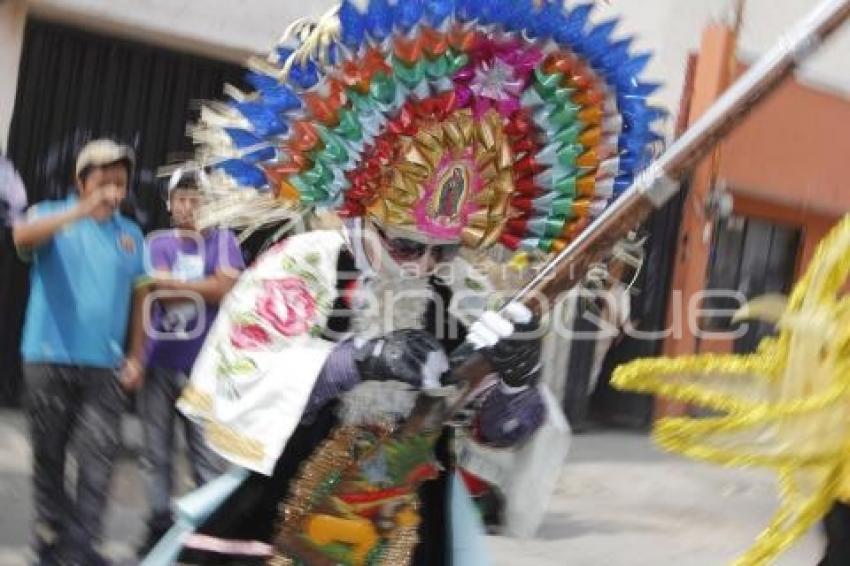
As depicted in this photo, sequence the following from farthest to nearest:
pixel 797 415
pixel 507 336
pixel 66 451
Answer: pixel 66 451
pixel 507 336
pixel 797 415

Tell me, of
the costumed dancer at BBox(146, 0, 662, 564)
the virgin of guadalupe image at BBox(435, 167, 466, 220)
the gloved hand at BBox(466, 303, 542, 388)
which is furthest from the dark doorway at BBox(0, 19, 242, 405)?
the gloved hand at BBox(466, 303, 542, 388)

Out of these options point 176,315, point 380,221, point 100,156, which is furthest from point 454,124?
point 176,315

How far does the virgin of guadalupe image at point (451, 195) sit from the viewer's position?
8.73ft

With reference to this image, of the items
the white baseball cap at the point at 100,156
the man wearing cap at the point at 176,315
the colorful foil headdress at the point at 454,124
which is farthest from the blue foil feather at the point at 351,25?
the man wearing cap at the point at 176,315

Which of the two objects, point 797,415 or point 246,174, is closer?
point 797,415

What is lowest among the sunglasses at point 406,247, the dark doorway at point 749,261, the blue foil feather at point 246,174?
the dark doorway at point 749,261

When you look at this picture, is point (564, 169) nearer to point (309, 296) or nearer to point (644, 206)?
point (644, 206)

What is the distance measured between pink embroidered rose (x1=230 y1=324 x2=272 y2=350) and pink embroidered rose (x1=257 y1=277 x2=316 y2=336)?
30 millimetres

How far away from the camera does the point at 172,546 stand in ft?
8.83

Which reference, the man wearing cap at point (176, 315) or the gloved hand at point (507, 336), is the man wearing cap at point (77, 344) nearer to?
the man wearing cap at point (176, 315)

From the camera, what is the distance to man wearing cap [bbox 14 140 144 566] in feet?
12.2

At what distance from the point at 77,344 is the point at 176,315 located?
53cm

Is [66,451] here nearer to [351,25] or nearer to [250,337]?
[250,337]

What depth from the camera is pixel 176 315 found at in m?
4.22
